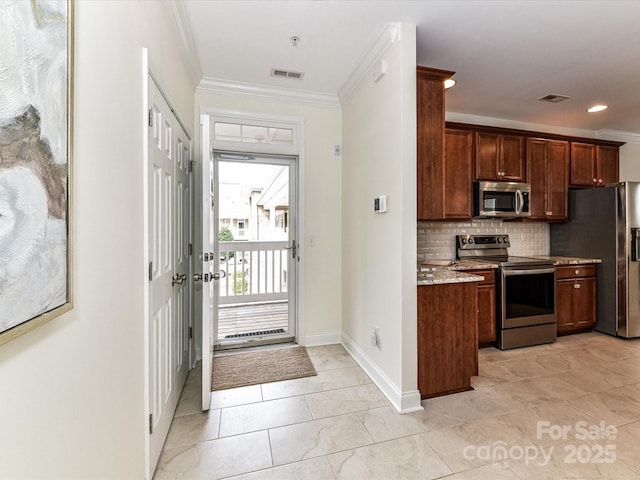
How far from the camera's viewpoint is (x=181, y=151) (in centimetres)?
228

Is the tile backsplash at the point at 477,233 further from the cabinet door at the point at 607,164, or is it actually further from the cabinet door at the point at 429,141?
the cabinet door at the point at 429,141

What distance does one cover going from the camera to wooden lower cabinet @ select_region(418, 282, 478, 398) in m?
2.16

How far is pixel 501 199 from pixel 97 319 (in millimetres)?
3864

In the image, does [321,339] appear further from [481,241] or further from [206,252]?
[481,241]

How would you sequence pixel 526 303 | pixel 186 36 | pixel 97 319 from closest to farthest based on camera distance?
pixel 97 319 → pixel 186 36 → pixel 526 303

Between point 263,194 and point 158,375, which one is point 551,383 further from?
point 263,194

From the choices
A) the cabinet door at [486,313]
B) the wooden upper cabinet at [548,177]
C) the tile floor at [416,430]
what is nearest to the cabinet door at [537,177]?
the wooden upper cabinet at [548,177]

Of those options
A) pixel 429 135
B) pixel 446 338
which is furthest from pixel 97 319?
pixel 429 135

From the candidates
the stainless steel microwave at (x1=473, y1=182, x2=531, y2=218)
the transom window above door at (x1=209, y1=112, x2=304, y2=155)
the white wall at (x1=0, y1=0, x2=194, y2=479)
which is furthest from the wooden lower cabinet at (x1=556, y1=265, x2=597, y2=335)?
the white wall at (x1=0, y1=0, x2=194, y2=479)

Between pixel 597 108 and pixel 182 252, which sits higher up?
pixel 597 108

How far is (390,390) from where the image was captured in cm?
217

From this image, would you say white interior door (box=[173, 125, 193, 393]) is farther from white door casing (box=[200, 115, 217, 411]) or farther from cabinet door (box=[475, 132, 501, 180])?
cabinet door (box=[475, 132, 501, 180])

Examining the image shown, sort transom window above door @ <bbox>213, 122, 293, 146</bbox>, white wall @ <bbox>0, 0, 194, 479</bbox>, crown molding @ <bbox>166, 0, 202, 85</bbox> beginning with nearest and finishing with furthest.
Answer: white wall @ <bbox>0, 0, 194, 479</bbox> → crown molding @ <bbox>166, 0, 202, 85</bbox> → transom window above door @ <bbox>213, 122, 293, 146</bbox>

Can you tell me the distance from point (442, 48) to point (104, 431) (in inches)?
124
